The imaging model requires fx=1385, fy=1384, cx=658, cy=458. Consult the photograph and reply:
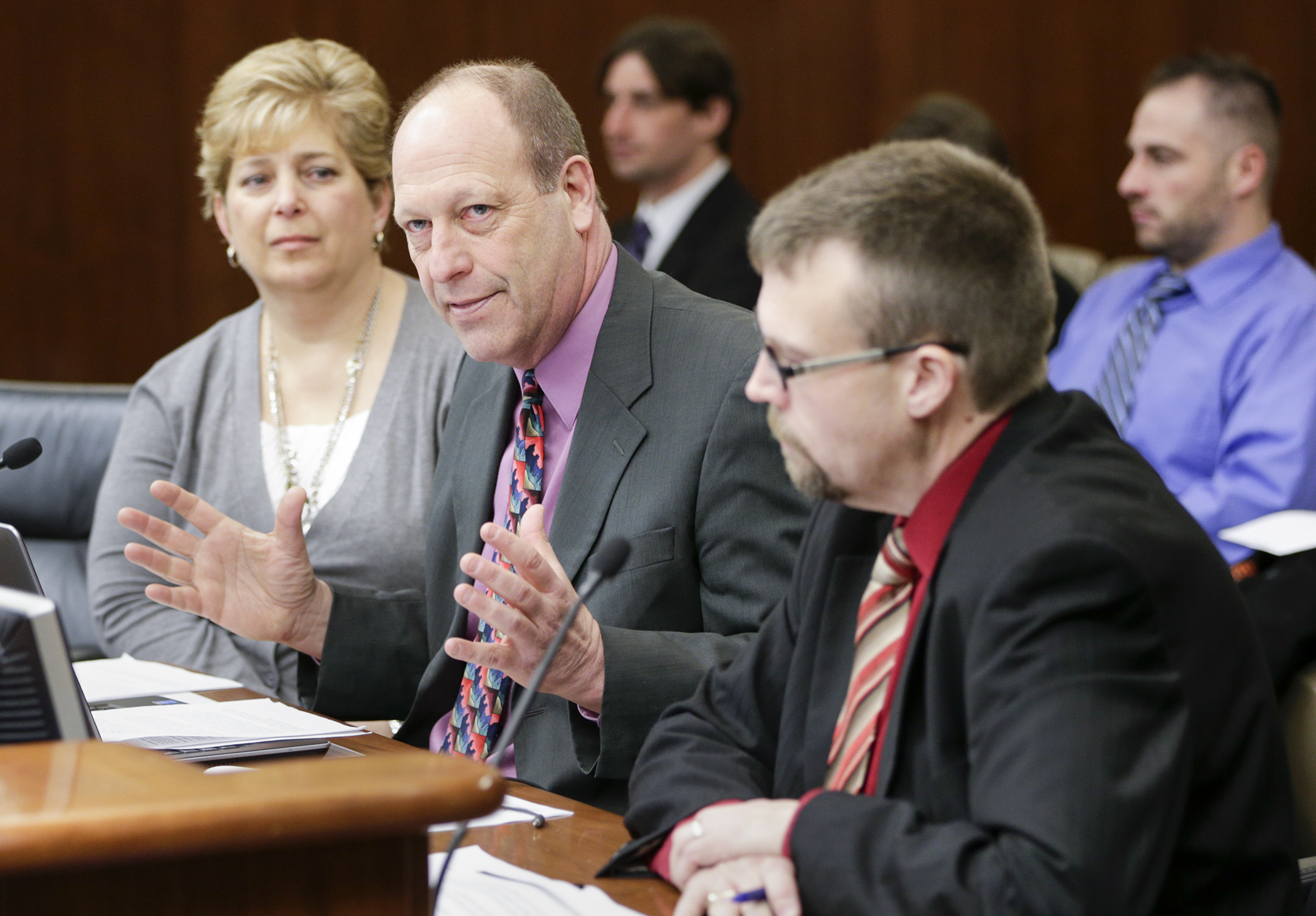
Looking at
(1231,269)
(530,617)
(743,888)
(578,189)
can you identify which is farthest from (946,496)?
(1231,269)

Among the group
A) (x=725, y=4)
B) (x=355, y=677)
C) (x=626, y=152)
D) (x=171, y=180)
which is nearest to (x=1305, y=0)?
(x=725, y=4)

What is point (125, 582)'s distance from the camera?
2355 millimetres

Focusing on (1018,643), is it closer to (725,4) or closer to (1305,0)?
(725,4)

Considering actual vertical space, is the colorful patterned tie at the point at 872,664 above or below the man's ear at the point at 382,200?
below

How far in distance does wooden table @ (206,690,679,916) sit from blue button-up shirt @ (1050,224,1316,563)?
185cm

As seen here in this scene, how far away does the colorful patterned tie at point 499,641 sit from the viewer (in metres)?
1.68

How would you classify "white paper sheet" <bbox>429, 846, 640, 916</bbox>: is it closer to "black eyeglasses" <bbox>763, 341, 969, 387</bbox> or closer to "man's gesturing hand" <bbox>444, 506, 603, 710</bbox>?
"man's gesturing hand" <bbox>444, 506, 603, 710</bbox>

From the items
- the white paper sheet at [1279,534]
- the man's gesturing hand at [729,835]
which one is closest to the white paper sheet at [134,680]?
the man's gesturing hand at [729,835]

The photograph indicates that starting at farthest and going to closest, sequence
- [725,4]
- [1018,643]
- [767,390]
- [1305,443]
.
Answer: [725,4], [1305,443], [767,390], [1018,643]

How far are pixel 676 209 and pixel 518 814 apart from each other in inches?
125

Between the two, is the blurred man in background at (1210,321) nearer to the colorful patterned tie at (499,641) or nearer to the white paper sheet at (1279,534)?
the white paper sheet at (1279,534)

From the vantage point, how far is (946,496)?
1136 millimetres

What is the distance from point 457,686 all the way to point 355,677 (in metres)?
0.18

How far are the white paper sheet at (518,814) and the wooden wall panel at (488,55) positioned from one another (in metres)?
3.48
